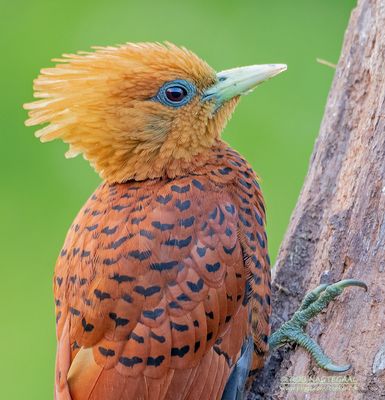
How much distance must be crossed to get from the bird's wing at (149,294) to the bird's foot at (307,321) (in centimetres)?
29

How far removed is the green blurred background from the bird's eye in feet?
8.00

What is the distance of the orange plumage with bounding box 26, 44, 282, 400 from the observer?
5859 millimetres

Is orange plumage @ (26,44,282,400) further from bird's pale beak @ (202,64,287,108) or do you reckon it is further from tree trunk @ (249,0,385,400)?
tree trunk @ (249,0,385,400)

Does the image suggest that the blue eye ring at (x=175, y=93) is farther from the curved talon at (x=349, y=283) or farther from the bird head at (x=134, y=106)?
the curved talon at (x=349, y=283)

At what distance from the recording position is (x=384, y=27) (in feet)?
21.2

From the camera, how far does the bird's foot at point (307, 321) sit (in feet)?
18.9

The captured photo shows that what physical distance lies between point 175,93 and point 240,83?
388mm

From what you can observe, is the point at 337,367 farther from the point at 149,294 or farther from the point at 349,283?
the point at 149,294

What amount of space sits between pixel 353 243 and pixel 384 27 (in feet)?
4.35

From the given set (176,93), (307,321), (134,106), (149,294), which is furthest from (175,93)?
(307,321)

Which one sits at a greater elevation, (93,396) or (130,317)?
(130,317)

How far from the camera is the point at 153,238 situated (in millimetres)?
5973

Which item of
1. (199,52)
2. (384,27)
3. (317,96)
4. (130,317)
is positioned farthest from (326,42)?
(130,317)

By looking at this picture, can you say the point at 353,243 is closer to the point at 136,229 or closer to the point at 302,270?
the point at 302,270
